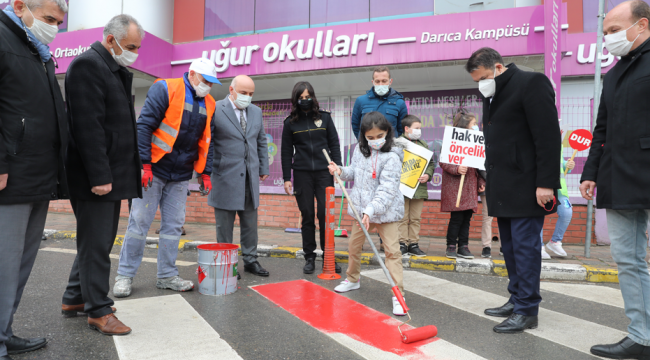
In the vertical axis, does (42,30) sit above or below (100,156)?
above

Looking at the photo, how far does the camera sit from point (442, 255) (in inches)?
224

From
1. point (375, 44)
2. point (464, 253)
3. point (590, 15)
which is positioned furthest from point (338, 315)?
point (590, 15)

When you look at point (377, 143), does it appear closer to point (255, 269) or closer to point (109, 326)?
point (255, 269)

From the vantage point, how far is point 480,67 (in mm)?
3318

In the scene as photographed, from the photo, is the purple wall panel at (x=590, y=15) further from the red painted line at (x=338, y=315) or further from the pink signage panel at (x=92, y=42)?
the pink signage panel at (x=92, y=42)

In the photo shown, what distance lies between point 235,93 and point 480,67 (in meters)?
2.64

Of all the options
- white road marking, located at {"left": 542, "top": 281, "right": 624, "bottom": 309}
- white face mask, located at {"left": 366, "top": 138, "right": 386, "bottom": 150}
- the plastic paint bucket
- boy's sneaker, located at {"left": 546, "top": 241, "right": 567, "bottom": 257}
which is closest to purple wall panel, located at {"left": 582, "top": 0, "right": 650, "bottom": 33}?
boy's sneaker, located at {"left": 546, "top": 241, "right": 567, "bottom": 257}

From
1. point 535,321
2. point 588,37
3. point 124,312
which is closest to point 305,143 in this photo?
point 124,312

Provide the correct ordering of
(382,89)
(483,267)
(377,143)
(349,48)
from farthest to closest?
(349,48), (382,89), (483,267), (377,143)

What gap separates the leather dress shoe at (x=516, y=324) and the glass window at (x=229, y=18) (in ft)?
34.4

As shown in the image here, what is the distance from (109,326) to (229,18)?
10.6 m

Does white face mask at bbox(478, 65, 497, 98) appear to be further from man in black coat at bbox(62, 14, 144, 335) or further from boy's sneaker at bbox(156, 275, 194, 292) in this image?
boy's sneaker at bbox(156, 275, 194, 292)

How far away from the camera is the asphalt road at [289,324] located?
2.60 meters

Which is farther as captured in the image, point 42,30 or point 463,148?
point 463,148
